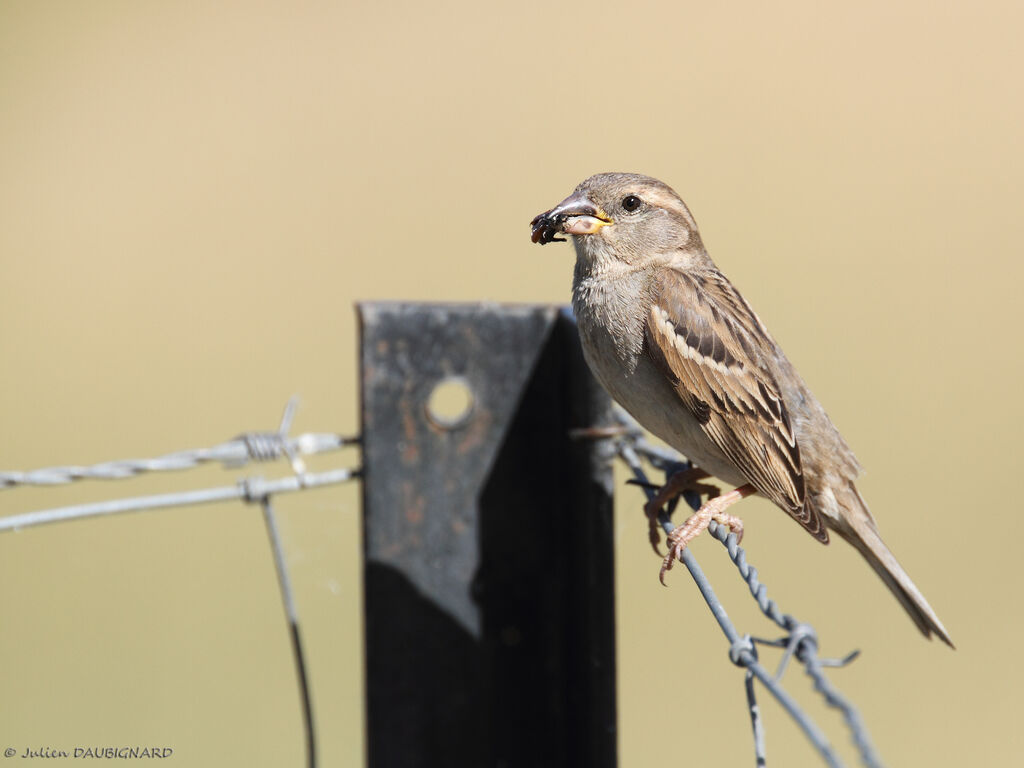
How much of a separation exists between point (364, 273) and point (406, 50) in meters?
4.00

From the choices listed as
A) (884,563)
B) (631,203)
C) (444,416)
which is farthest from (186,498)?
(884,563)

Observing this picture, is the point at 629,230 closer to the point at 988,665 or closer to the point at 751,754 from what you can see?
the point at 751,754

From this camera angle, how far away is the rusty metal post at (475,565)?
2.59 m

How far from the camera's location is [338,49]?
456 inches

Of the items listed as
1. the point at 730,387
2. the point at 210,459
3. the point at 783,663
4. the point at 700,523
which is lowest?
the point at 783,663

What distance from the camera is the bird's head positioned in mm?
3350

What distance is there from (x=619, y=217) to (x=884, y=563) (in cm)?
121

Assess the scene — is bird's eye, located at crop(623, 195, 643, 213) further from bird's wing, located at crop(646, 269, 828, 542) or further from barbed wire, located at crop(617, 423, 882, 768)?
barbed wire, located at crop(617, 423, 882, 768)

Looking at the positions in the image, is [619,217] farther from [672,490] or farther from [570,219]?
[672,490]

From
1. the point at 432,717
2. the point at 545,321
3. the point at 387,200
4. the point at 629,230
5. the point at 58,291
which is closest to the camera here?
the point at 432,717

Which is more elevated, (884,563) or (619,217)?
(619,217)

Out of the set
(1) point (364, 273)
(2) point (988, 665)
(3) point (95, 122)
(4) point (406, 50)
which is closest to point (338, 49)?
(4) point (406, 50)

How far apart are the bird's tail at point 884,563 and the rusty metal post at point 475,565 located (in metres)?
0.95

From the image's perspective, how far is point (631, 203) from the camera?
134 inches
